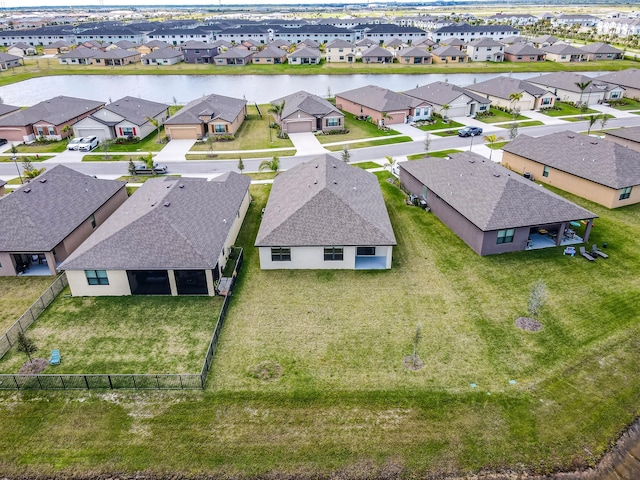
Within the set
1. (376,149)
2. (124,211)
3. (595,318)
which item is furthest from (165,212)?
(376,149)

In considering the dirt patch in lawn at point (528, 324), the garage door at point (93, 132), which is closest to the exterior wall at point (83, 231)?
the garage door at point (93, 132)

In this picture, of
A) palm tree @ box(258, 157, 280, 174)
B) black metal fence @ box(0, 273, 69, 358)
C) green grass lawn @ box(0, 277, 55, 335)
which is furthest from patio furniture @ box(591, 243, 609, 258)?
green grass lawn @ box(0, 277, 55, 335)

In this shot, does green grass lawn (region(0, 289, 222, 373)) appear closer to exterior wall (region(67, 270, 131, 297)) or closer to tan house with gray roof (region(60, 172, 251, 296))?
exterior wall (region(67, 270, 131, 297))

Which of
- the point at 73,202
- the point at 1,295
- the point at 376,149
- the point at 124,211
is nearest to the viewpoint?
the point at 1,295

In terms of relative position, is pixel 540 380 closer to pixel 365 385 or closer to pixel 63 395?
pixel 365 385

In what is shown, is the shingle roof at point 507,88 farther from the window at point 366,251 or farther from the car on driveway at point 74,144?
the car on driveway at point 74,144
